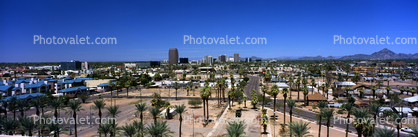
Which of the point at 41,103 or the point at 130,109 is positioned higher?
the point at 41,103

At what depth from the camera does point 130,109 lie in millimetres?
57031

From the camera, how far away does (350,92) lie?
76812 mm

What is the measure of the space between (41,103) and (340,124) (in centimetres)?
5807

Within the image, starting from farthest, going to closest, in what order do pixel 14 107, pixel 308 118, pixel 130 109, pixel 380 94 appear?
pixel 380 94, pixel 130 109, pixel 308 118, pixel 14 107

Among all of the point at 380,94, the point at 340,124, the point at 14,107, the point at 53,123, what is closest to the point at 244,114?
the point at 340,124

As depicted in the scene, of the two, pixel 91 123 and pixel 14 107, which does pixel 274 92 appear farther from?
pixel 14 107

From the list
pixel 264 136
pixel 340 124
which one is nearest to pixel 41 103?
pixel 264 136

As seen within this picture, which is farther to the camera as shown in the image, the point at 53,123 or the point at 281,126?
the point at 281,126

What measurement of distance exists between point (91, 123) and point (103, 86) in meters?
56.7

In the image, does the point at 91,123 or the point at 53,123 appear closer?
the point at 53,123

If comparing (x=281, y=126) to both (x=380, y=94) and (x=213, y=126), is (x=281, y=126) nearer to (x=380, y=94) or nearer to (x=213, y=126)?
(x=213, y=126)

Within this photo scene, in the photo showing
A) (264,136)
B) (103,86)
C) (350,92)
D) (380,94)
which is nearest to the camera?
(264,136)

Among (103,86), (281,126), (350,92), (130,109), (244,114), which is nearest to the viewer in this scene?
(281,126)

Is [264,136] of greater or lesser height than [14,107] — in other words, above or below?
below
